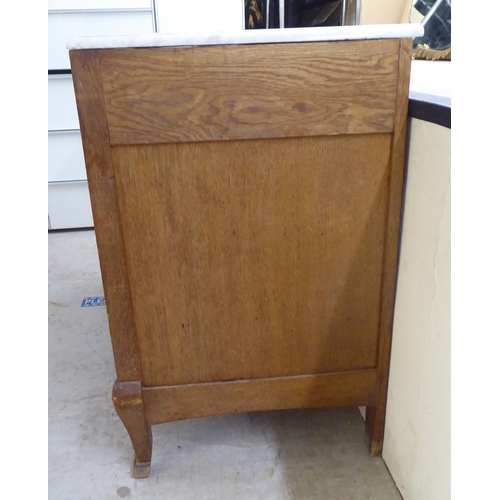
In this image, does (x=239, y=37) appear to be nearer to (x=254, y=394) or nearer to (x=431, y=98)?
(x=431, y=98)

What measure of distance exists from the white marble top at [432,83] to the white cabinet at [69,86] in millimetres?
1527

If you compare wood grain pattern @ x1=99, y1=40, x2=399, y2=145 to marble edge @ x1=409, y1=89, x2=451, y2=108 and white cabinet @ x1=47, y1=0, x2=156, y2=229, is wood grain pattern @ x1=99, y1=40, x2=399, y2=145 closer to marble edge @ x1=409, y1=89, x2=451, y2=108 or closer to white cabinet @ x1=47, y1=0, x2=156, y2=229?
marble edge @ x1=409, y1=89, x2=451, y2=108

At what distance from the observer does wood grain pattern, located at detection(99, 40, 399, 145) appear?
2.49ft

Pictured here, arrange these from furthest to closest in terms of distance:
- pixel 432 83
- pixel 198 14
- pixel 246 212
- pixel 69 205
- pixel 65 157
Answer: pixel 69 205
pixel 65 157
pixel 198 14
pixel 432 83
pixel 246 212

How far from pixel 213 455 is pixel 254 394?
24 cm

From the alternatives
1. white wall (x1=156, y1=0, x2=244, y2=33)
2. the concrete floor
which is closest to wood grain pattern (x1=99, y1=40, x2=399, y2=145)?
the concrete floor

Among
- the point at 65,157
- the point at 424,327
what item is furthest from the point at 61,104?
the point at 424,327

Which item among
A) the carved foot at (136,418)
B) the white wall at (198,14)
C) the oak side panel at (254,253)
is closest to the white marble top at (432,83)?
the oak side panel at (254,253)

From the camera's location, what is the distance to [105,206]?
0.84 m

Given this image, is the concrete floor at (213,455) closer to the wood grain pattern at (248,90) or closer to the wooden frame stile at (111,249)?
the wooden frame stile at (111,249)

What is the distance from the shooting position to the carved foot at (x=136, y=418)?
97 cm

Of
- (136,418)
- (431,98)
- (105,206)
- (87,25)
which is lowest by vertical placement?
(136,418)
